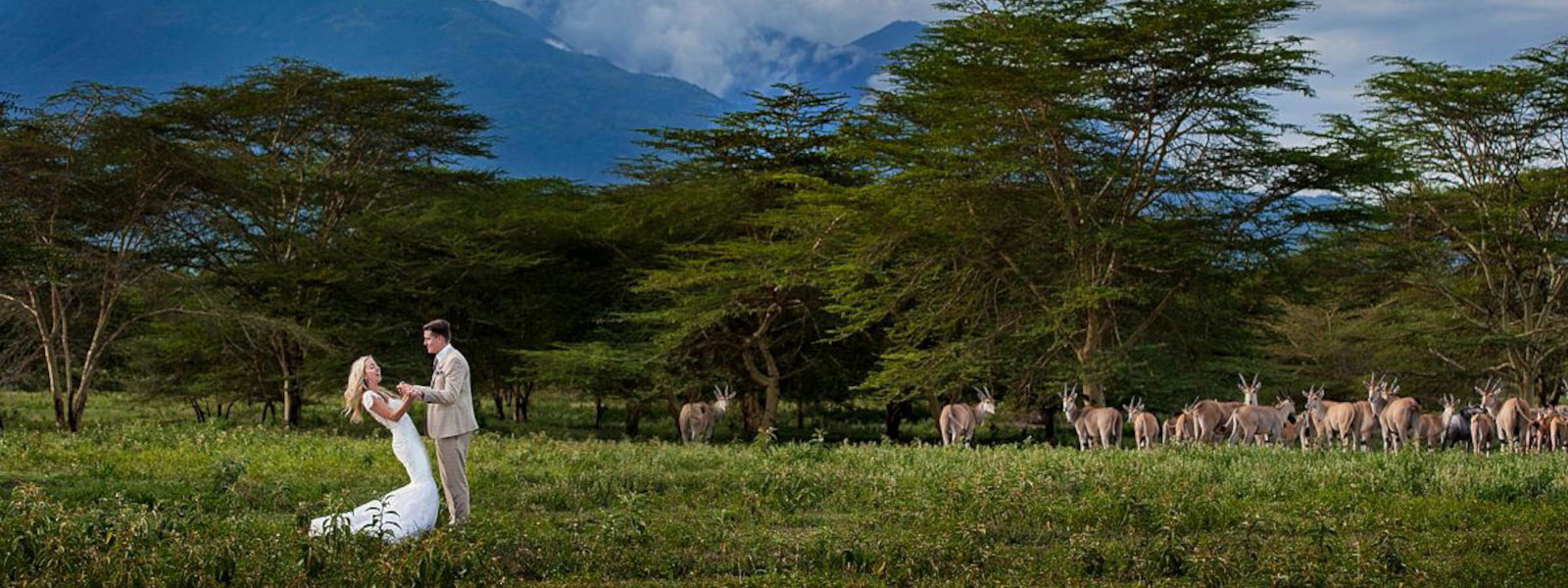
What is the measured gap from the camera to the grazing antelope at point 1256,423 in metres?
21.8

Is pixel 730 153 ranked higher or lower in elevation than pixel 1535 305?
higher

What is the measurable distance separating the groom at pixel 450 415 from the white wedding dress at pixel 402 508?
0.18 meters

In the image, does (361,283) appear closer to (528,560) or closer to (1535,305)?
(528,560)

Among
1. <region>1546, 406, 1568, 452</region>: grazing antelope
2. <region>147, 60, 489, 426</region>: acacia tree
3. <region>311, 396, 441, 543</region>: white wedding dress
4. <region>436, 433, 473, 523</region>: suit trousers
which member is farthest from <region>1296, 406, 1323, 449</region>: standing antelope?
<region>147, 60, 489, 426</region>: acacia tree

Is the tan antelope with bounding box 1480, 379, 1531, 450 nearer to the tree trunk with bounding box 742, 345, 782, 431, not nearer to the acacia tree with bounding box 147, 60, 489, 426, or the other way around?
the tree trunk with bounding box 742, 345, 782, 431

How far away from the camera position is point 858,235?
2842 centimetres

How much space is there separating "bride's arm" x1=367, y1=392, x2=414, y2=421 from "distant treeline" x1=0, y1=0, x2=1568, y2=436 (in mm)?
10869

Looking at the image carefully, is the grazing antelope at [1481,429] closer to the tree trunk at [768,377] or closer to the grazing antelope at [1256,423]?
the grazing antelope at [1256,423]

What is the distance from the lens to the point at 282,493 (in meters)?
12.7

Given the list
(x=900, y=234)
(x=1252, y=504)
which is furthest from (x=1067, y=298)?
(x=1252, y=504)

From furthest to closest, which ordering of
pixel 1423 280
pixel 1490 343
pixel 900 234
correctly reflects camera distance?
pixel 1423 280 → pixel 1490 343 → pixel 900 234

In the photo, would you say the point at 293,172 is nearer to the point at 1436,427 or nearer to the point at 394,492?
the point at 1436,427

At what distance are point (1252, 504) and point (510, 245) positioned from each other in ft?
76.3

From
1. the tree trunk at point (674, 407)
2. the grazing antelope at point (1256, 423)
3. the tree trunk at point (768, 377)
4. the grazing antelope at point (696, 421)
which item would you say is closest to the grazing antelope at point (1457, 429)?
the grazing antelope at point (1256, 423)
